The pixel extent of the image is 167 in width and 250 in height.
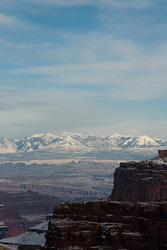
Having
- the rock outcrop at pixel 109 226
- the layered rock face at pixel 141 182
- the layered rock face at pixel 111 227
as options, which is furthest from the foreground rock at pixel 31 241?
the layered rock face at pixel 111 227

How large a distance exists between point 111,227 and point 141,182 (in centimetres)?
7184

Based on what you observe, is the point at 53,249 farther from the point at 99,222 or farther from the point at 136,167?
the point at 136,167

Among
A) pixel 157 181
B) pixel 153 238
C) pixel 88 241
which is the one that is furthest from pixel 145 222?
pixel 157 181

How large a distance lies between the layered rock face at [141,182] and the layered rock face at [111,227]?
64.4m

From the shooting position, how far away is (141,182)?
11981cm

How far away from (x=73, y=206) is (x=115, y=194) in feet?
241

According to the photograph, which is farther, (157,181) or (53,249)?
(157,181)

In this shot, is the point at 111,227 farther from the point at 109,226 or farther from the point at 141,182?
the point at 141,182

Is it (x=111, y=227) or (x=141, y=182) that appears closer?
(x=111, y=227)

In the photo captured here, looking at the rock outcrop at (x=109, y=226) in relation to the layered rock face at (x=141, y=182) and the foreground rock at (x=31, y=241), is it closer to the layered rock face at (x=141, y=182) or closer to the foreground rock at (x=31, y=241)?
the layered rock face at (x=141, y=182)

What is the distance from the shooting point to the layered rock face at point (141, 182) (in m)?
116

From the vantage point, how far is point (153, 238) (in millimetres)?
48094

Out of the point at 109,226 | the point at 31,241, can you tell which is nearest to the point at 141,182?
the point at 31,241

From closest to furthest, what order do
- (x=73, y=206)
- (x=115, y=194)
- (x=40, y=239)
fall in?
(x=73, y=206) < (x=115, y=194) < (x=40, y=239)
